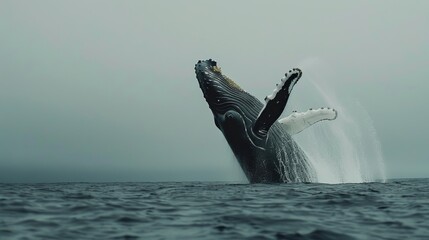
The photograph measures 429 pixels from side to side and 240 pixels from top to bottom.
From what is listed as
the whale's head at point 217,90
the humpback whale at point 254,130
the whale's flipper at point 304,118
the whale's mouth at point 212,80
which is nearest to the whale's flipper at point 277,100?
the humpback whale at point 254,130

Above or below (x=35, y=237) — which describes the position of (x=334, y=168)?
Answer: above

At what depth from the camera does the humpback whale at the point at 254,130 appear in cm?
1519

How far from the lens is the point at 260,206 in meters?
9.03

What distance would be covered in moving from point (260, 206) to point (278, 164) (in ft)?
21.1

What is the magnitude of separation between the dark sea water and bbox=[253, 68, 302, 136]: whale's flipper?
3901mm

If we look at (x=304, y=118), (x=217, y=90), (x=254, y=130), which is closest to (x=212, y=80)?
(x=217, y=90)

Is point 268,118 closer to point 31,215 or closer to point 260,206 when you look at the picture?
point 260,206

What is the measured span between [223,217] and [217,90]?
339 inches

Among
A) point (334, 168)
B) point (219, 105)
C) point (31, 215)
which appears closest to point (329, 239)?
point (31, 215)

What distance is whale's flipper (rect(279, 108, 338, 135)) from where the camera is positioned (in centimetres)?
1680

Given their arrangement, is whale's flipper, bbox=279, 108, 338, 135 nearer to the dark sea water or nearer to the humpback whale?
the humpback whale

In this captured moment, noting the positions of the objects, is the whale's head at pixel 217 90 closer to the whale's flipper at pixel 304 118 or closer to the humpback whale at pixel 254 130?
the humpback whale at pixel 254 130

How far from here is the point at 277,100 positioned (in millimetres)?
14172

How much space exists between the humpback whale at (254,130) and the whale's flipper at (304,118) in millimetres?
35
